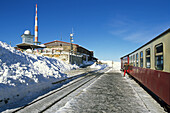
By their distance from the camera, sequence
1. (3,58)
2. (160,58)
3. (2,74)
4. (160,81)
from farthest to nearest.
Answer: (3,58)
(2,74)
(160,58)
(160,81)

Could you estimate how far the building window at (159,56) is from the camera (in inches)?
206

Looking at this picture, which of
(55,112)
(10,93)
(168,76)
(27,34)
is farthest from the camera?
(27,34)

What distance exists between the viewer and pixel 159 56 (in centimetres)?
546

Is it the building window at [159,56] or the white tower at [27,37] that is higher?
the white tower at [27,37]

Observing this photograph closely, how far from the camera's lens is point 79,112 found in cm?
454

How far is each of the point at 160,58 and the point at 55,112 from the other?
476 centimetres

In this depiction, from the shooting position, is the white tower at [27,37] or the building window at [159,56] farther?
the white tower at [27,37]

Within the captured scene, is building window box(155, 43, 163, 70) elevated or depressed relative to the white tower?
depressed

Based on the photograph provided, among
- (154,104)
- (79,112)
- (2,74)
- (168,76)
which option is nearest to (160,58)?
(168,76)

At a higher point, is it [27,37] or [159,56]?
[27,37]

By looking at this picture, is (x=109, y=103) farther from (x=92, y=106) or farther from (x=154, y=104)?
(x=154, y=104)

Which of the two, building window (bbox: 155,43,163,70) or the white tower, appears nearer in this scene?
building window (bbox: 155,43,163,70)

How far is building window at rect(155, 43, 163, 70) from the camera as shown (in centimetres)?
523

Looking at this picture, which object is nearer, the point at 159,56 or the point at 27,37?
the point at 159,56
